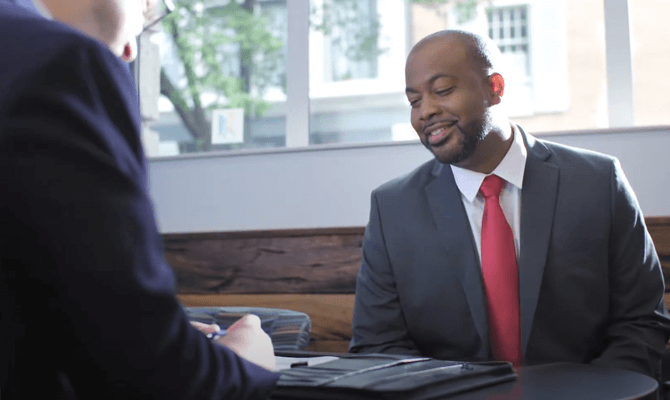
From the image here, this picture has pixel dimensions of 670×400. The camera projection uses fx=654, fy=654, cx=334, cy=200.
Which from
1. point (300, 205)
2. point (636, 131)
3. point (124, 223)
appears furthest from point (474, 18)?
point (124, 223)

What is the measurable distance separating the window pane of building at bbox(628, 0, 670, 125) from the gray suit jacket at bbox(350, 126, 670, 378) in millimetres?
1307

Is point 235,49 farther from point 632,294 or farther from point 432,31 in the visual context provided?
point 632,294

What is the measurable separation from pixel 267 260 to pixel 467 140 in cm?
128

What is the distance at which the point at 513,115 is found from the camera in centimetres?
315

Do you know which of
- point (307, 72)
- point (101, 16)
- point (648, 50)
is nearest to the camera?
point (101, 16)

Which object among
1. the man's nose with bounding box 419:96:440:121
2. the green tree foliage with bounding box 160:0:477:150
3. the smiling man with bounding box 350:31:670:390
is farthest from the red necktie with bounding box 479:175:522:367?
the green tree foliage with bounding box 160:0:477:150

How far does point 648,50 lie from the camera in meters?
2.89

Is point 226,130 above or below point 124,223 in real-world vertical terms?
above

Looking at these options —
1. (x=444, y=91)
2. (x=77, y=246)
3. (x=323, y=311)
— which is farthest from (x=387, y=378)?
(x=323, y=311)

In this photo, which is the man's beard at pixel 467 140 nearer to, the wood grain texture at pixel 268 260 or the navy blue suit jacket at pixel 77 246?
the wood grain texture at pixel 268 260

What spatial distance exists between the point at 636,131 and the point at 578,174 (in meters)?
1.21

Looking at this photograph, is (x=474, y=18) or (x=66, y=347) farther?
(x=474, y=18)

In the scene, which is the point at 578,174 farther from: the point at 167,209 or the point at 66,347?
the point at 167,209

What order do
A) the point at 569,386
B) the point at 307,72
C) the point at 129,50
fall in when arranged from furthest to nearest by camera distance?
the point at 307,72
the point at 569,386
the point at 129,50
